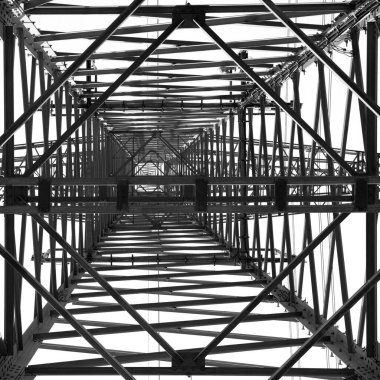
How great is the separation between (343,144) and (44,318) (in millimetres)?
6691

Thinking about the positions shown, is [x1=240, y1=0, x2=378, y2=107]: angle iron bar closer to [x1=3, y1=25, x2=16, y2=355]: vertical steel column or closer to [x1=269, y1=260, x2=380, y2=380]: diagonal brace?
[x1=269, y1=260, x2=380, y2=380]: diagonal brace

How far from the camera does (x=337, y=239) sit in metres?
11.3

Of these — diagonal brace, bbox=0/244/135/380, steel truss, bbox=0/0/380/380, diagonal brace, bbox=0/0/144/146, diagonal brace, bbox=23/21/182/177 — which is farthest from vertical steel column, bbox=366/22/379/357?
diagonal brace, bbox=0/244/135/380

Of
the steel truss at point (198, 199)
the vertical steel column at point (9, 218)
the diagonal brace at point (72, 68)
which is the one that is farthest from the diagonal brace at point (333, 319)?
the diagonal brace at point (72, 68)

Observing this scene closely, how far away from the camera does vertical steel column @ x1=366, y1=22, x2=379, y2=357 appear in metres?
9.90

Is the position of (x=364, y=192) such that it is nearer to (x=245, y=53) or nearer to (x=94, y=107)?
(x=94, y=107)

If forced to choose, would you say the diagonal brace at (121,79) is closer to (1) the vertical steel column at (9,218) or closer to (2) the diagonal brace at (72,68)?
(2) the diagonal brace at (72,68)

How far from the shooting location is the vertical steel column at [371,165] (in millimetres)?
9898

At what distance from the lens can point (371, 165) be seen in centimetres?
978

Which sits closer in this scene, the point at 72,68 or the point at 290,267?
the point at 72,68

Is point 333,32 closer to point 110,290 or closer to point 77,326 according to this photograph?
point 110,290

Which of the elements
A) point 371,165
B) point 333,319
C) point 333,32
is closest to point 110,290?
point 333,319

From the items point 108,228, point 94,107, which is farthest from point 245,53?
point 108,228

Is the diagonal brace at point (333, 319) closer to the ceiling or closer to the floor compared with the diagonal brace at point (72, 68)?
closer to the floor
